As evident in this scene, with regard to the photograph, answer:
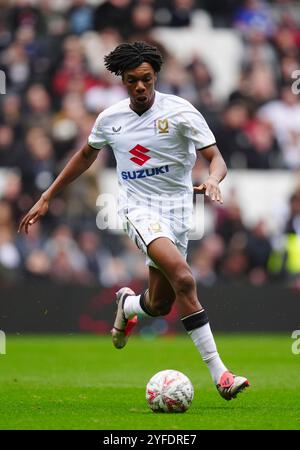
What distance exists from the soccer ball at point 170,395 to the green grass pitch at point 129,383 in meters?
0.12

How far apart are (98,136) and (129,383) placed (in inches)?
96.5

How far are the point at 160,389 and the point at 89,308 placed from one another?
8.05 metres

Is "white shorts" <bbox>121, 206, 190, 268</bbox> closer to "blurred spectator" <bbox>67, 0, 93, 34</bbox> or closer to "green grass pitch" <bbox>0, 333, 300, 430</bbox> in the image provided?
"green grass pitch" <bbox>0, 333, 300, 430</bbox>

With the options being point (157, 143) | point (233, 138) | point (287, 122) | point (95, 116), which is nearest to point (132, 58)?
point (157, 143)

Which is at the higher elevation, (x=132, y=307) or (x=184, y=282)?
(x=184, y=282)

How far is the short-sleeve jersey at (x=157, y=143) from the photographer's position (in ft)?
29.0

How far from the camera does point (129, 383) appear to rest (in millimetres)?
10391

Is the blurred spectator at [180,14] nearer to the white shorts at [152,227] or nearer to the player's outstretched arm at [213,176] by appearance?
the white shorts at [152,227]

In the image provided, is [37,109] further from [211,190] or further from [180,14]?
[211,190]

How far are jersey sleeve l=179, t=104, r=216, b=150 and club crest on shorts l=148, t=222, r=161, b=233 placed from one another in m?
0.68

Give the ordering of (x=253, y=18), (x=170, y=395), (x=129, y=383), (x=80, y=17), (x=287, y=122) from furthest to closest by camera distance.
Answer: (x=253, y=18) → (x=80, y=17) → (x=287, y=122) → (x=129, y=383) → (x=170, y=395)

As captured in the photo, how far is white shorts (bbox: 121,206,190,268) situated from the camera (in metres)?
8.76
